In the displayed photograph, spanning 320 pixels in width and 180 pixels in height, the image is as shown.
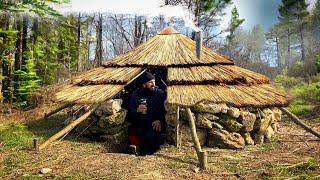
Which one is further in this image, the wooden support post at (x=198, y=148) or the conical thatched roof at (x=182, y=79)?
the conical thatched roof at (x=182, y=79)

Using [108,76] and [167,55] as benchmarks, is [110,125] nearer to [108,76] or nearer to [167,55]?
[108,76]

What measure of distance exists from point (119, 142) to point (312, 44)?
88.0 ft

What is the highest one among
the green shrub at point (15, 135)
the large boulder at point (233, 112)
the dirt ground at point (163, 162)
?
the large boulder at point (233, 112)

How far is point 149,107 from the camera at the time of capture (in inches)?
283

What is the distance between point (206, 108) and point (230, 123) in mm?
508

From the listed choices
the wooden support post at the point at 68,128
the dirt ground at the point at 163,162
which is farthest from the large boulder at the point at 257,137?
the wooden support post at the point at 68,128

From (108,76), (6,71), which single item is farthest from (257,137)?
(6,71)

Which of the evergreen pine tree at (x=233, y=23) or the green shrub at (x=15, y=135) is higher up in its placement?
the evergreen pine tree at (x=233, y=23)

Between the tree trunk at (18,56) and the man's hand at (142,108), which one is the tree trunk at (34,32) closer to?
the tree trunk at (18,56)

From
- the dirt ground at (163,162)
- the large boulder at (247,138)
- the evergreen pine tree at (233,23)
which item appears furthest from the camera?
the evergreen pine tree at (233,23)

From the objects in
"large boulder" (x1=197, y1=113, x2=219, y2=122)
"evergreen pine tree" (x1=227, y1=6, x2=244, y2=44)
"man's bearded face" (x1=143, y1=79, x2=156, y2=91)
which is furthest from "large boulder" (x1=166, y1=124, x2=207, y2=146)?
"evergreen pine tree" (x1=227, y1=6, x2=244, y2=44)

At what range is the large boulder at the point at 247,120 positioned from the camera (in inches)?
273

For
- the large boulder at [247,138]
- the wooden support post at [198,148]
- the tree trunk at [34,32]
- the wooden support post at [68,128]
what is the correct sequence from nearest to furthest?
the wooden support post at [198,148] < the wooden support post at [68,128] < the large boulder at [247,138] < the tree trunk at [34,32]

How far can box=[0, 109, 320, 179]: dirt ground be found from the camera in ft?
16.8
